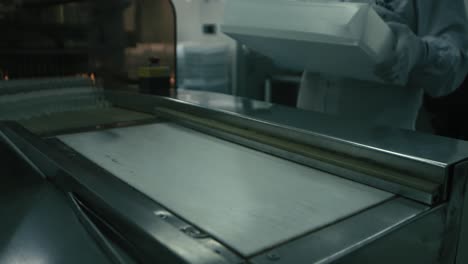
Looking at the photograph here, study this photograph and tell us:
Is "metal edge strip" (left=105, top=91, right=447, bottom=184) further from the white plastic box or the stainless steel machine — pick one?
the white plastic box

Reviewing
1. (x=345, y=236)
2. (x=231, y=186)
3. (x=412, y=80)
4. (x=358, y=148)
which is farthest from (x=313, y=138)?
(x=412, y=80)

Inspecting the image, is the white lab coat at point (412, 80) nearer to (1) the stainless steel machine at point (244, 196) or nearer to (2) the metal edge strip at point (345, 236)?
(1) the stainless steel machine at point (244, 196)

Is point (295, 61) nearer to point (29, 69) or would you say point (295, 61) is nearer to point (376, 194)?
point (376, 194)

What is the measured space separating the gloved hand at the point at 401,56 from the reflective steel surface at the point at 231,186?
335 millimetres

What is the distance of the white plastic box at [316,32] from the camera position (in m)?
0.79

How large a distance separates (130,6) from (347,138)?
1200mm

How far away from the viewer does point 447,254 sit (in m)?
0.56

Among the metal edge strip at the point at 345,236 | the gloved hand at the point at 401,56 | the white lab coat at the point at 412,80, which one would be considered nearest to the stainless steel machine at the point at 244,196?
the metal edge strip at the point at 345,236

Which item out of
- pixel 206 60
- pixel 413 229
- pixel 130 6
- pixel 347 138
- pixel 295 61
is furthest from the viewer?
pixel 206 60

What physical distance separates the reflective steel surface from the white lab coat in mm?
500

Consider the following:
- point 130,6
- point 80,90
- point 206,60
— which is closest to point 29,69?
point 80,90

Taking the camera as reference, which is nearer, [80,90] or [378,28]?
[378,28]

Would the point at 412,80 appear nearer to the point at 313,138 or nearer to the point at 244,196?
the point at 313,138

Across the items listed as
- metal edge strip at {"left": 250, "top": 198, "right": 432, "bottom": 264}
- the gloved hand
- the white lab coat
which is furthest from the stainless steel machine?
the white lab coat
